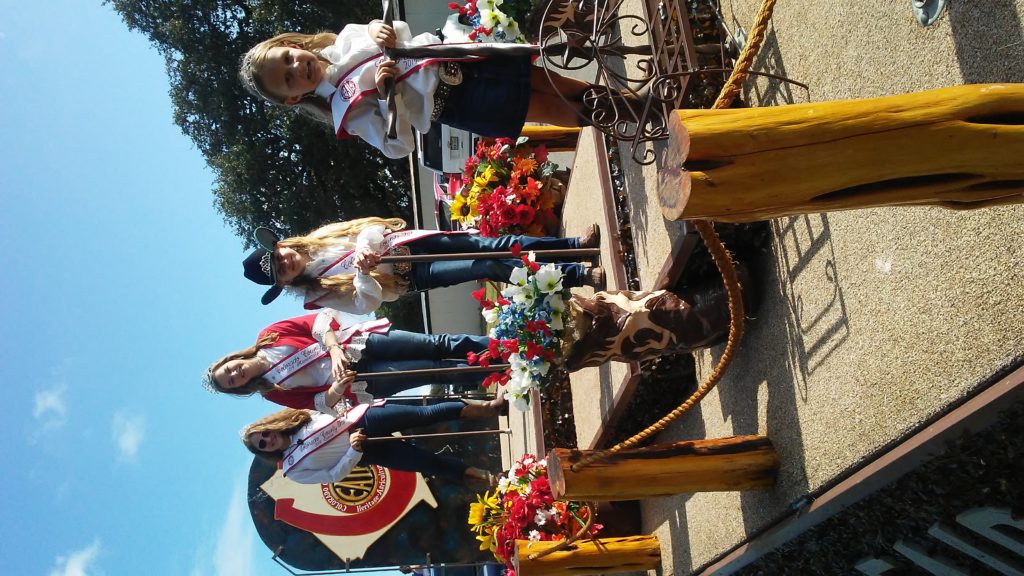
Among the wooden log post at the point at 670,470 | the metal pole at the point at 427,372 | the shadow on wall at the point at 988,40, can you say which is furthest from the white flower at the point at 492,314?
the shadow on wall at the point at 988,40

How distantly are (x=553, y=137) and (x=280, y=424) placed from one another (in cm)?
330

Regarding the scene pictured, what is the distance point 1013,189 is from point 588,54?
80.1 inches

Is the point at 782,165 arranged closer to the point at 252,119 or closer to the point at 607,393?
the point at 607,393

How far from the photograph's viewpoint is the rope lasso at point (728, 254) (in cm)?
286

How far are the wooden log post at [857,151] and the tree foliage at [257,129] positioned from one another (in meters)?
14.1

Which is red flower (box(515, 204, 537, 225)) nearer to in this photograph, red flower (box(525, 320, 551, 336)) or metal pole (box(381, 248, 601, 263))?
metal pole (box(381, 248, 601, 263))

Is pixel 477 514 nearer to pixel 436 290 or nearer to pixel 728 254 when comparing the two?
pixel 728 254

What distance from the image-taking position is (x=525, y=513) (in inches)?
213

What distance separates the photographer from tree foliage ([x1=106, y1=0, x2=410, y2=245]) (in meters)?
15.3

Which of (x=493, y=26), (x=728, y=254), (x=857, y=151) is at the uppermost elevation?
(x=493, y=26)

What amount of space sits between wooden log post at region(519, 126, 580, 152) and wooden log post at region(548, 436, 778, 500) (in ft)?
11.8

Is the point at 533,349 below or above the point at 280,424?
below

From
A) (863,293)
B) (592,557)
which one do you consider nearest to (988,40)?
(863,293)

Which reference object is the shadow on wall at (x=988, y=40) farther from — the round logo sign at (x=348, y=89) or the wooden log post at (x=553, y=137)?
the wooden log post at (x=553, y=137)
